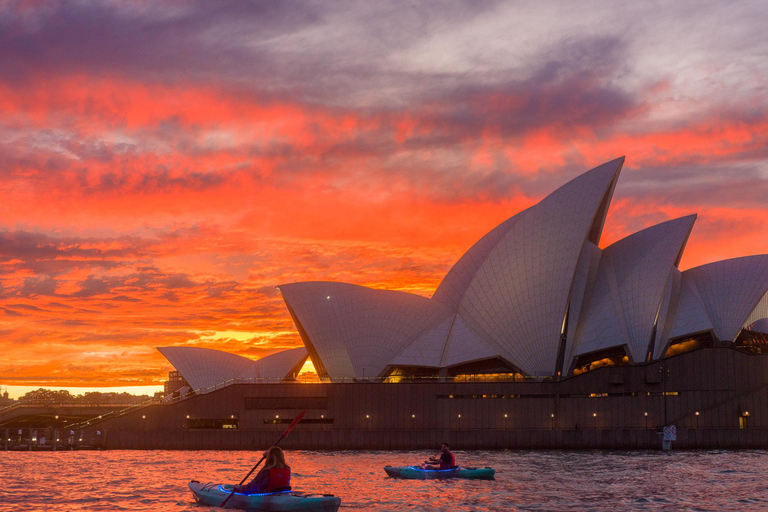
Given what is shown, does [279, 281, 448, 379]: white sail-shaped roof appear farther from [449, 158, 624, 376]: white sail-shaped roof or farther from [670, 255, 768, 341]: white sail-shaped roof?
[670, 255, 768, 341]: white sail-shaped roof

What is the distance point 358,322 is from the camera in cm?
8119

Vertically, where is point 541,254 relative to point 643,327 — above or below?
above

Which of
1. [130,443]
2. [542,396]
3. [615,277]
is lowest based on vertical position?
[130,443]

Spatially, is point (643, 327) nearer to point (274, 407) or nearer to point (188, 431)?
point (274, 407)

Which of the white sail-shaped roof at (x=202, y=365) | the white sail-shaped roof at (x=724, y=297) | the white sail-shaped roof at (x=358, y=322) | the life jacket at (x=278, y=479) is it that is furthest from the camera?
the white sail-shaped roof at (x=202, y=365)

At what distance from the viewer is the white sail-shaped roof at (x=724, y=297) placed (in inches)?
2813

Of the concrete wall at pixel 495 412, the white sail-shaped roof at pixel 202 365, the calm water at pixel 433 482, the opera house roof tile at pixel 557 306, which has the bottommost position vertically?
the calm water at pixel 433 482

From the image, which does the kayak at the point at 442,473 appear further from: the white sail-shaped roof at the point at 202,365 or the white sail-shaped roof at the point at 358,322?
the white sail-shaped roof at the point at 202,365

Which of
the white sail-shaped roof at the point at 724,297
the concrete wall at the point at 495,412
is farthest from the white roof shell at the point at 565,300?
the concrete wall at the point at 495,412

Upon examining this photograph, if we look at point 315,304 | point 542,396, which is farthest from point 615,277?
point 315,304

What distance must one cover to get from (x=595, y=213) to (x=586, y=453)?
20.2 m

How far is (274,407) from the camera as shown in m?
76.7

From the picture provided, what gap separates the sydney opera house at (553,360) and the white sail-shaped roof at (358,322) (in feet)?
0.65

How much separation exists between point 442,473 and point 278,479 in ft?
51.1
